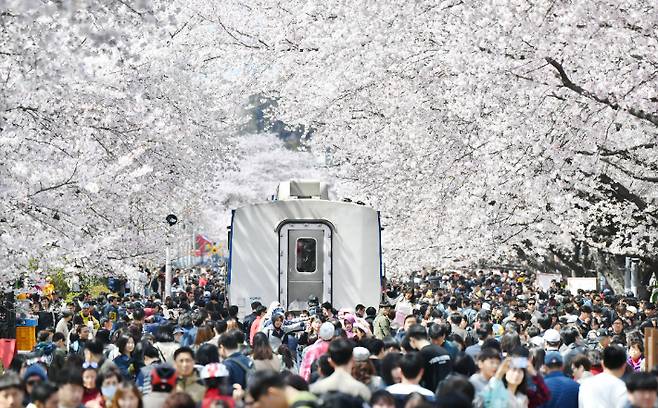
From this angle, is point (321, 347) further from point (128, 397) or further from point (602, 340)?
point (128, 397)

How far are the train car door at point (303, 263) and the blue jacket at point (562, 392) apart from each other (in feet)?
36.0

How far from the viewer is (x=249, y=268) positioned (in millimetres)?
20891

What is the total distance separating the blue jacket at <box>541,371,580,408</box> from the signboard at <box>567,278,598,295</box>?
21958 mm

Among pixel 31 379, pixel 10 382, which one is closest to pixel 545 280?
pixel 31 379

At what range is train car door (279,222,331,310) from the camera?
21.0 meters

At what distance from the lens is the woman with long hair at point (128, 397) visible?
8.04 meters

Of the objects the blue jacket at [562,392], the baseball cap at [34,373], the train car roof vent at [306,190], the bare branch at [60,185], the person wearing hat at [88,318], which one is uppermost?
the train car roof vent at [306,190]

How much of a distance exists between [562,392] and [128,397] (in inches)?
153

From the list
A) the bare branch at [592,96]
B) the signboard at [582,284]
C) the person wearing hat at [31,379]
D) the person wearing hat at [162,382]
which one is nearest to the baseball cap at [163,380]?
the person wearing hat at [162,382]

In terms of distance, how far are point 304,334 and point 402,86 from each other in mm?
6800

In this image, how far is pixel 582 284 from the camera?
106 feet

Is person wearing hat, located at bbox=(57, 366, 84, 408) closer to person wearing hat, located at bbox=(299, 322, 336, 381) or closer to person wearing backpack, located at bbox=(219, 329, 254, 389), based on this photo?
person wearing backpack, located at bbox=(219, 329, 254, 389)

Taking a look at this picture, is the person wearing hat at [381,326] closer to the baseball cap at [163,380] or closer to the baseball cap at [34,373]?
the baseball cap at [34,373]

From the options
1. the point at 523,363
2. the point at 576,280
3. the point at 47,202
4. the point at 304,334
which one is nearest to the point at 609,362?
the point at 523,363
